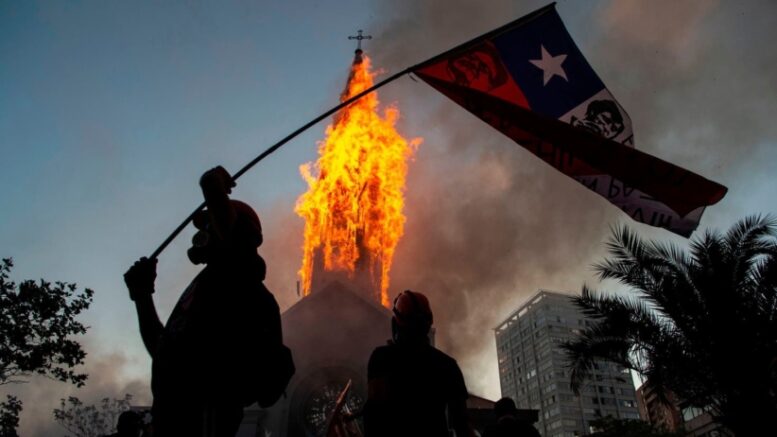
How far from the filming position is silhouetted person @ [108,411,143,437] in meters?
4.26

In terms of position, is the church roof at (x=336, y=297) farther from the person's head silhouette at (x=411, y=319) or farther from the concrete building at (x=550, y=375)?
the concrete building at (x=550, y=375)

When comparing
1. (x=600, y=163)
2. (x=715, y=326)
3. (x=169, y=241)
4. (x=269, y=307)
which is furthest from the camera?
(x=715, y=326)

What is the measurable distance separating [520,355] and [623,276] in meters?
119

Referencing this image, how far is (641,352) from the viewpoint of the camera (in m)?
Result: 12.0

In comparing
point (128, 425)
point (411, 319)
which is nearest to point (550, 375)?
point (128, 425)

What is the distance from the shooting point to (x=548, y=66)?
21.4ft

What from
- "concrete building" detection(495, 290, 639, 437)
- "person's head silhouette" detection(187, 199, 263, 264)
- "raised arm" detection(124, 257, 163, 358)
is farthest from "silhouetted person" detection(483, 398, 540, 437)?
"concrete building" detection(495, 290, 639, 437)

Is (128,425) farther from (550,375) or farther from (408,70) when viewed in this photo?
(550,375)

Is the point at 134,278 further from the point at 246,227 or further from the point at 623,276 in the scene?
the point at 623,276

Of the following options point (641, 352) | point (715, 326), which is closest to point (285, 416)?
point (641, 352)

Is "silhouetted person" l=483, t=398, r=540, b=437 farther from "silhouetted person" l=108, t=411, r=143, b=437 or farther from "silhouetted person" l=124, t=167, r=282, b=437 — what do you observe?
"silhouetted person" l=108, t=411, r=143, b=437

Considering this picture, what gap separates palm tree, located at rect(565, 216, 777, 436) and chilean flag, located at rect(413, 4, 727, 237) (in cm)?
684

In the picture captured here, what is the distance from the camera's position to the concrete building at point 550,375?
98125mm

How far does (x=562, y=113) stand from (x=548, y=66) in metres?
0.74
